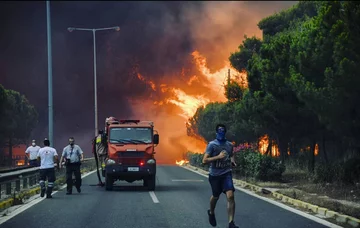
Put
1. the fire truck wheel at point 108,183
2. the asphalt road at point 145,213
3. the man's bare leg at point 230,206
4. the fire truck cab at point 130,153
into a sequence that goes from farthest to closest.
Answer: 1. the fire truck wheel at point 108,183
2. the fire truck cab at point 130,153
3. the asphalt road at point 145,213
4. the man's bare leg at point 230,206

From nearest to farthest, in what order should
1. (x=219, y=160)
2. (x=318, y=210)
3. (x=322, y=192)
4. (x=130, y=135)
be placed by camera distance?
(x=219, y=160), (x=318, y=210), (x=322, y=192), (x=130, y=135)

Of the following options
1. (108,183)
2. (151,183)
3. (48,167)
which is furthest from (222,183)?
(108,183)

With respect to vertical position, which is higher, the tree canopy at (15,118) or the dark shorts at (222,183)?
the tree canopy at (15,118)

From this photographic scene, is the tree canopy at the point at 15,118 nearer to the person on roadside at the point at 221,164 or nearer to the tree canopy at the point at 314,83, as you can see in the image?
the tree canopy at the point at 314,83

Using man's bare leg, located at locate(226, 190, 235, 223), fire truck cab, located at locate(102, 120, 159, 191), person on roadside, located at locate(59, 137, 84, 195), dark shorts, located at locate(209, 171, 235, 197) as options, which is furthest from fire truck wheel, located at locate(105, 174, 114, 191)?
man's bare leg, located at locate(226, 190, 235, 223)

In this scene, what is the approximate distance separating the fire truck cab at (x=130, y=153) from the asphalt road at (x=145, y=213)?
2.28 metres

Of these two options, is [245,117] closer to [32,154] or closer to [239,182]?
[239,182]

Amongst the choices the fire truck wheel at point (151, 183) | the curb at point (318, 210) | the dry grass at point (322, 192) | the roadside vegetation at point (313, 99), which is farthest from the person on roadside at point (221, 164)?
the fire truck wheel at point (151, 183)

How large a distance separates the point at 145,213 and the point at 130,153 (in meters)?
7.92

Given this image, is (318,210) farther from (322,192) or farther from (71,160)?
(71,160)

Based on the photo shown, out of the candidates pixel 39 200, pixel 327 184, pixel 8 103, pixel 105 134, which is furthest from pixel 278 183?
pixel 8 103

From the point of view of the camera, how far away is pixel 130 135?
22.7 m

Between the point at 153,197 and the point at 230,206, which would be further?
the point at 153,197

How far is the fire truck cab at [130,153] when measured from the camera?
2212 centimetres
